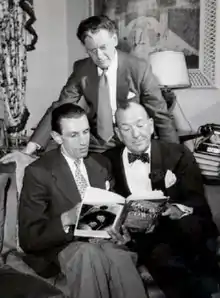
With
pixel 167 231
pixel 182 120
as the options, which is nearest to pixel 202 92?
pixel 182 120

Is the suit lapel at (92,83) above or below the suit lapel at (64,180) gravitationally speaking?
above

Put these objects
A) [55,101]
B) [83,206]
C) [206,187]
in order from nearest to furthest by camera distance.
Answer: [83,206], [206,187], [55,101]

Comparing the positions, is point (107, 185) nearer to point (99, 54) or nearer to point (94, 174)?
point (94, 174)

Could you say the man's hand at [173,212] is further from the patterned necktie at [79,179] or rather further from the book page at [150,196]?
the patterned necktie at [79,179]

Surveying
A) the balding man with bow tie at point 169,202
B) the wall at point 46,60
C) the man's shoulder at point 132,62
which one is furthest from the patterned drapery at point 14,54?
the balding man with bow tie at point 169,202

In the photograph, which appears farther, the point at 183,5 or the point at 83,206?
the point at 183,5

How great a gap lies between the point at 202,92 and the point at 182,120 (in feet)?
0.54

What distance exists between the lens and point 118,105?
2074 millimetres

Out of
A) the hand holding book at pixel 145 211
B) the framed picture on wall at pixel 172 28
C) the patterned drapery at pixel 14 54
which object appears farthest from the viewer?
the patterned drapery at pixel 14 54

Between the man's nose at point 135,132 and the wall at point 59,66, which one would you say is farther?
the wall at point 59,66

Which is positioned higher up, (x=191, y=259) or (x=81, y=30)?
(x=81, y=30)

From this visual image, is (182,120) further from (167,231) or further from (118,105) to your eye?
(167,231)

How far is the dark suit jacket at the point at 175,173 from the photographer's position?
6.51 feet

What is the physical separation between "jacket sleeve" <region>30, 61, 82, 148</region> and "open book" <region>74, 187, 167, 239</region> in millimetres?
384
